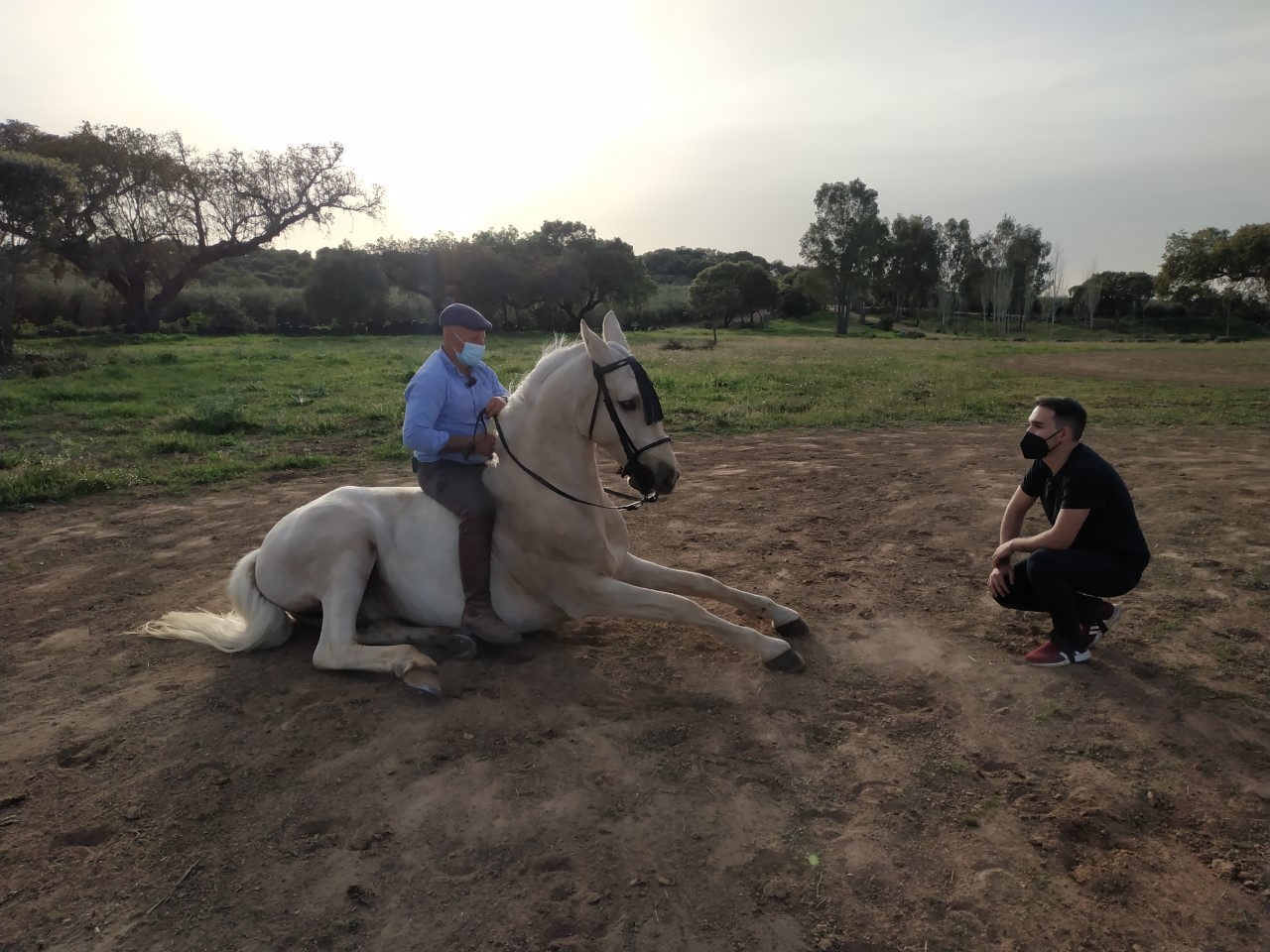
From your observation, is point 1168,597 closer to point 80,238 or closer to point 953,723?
point 953,723

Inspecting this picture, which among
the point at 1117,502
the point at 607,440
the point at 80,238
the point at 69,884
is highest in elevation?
the point at 80,238

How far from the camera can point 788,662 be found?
3.95 m

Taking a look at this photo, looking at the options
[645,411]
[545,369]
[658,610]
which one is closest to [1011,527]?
[658,610]

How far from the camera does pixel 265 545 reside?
14.4 feet

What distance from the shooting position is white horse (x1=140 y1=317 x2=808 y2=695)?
4059mm

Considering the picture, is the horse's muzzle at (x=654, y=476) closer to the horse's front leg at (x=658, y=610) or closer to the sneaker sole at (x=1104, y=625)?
the horse's front leg at (x=658, y=610)

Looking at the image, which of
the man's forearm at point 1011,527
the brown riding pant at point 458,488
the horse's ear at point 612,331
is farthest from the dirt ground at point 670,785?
the horse's ear at point 612,331

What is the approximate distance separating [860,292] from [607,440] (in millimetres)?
68621

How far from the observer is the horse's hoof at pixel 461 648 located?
4.09 metres

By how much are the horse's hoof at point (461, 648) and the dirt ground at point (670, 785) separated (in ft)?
0.44

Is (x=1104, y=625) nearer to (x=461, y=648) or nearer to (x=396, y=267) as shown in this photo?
(x=461, y=648)

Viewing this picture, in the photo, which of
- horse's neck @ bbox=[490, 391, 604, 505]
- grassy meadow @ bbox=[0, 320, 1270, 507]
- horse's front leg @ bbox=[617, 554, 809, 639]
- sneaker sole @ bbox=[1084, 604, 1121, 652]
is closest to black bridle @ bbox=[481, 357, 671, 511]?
horse's neck @ bbox=[490, 391, 604, 505]

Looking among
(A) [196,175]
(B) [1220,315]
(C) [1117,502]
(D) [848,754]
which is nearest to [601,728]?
(D) [848,754]

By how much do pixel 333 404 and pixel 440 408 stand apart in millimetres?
10910
